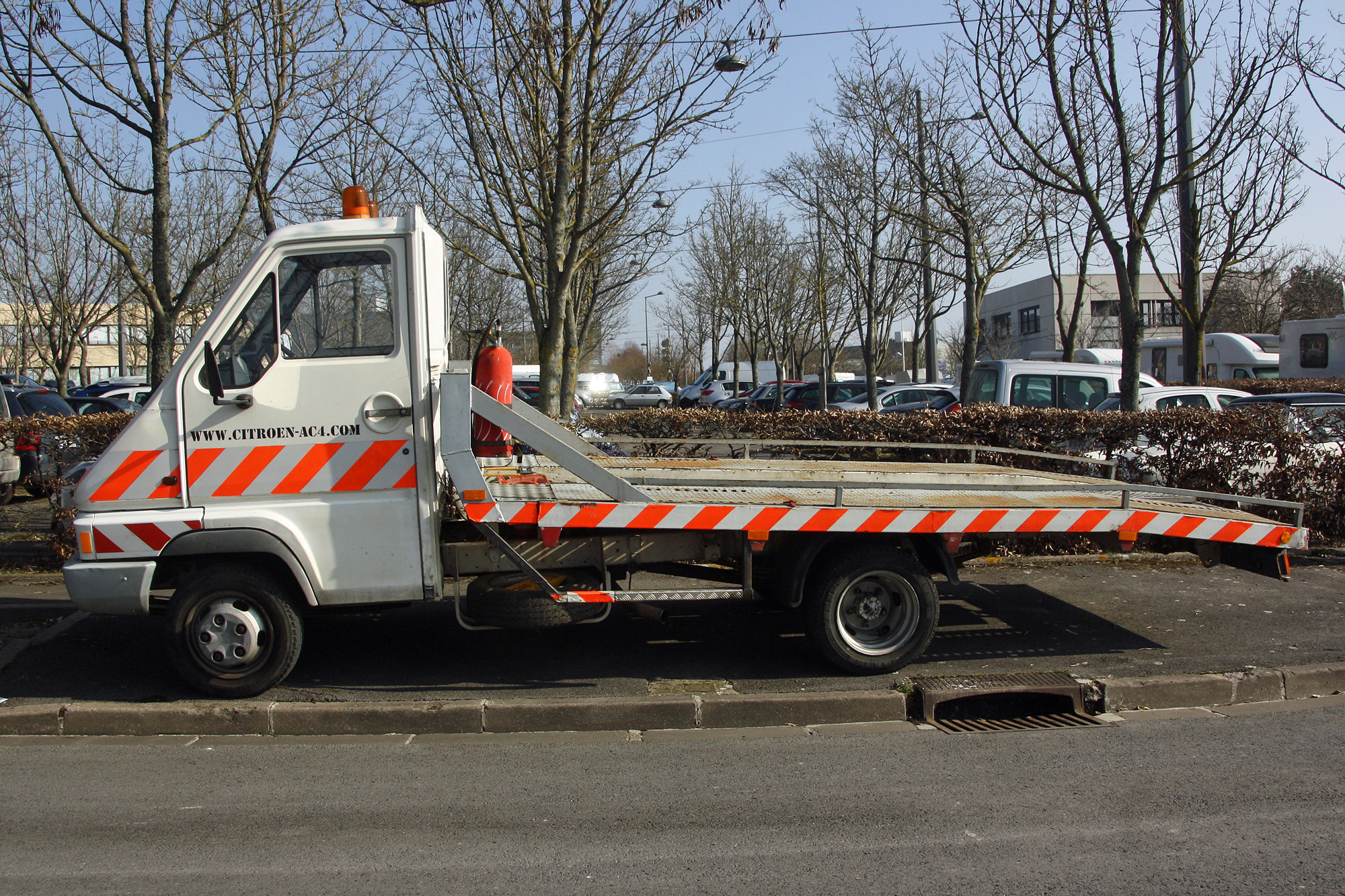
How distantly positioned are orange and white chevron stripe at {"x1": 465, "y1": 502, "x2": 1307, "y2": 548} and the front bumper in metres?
1.81

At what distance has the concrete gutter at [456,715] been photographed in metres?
4.95

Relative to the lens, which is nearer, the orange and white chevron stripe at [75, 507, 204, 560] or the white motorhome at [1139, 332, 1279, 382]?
the orange and white chevron stripe at [75, 507, 204, 560]

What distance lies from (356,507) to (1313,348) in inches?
973

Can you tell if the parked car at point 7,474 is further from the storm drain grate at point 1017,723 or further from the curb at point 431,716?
the storm drain grate at point 1017,723

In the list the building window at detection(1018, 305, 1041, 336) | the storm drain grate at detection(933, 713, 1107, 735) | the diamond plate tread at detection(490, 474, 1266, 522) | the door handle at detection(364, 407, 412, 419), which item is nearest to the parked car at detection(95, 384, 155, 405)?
the door handle at detection(364, 407, 412, 419)

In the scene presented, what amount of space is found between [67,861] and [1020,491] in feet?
16.8

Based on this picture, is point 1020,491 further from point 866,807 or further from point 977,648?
point 866,807

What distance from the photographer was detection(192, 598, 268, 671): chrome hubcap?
16.6 feet

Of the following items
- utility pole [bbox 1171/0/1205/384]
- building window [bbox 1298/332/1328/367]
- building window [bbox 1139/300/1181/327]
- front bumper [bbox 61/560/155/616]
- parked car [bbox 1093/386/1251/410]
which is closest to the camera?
front bumper [bbox 61/560/155/616]

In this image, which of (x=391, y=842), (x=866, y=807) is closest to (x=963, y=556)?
(x=866, y=807)

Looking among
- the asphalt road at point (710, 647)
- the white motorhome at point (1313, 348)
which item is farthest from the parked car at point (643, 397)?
the asphalt road at point (710, 647)

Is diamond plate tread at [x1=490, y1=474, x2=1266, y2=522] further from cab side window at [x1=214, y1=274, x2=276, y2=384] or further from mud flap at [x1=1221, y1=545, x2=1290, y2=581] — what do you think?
cab side window at [x1=214, y1=274, x2=276, y2=384]

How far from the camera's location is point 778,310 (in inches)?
1147

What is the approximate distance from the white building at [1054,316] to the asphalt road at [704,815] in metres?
40.7
